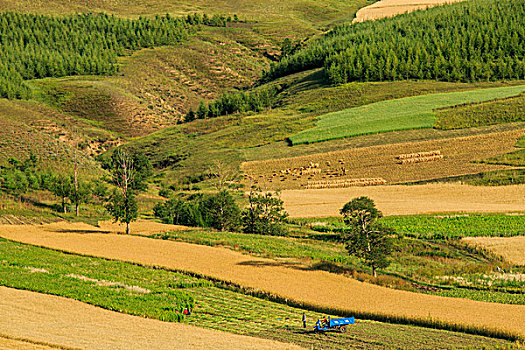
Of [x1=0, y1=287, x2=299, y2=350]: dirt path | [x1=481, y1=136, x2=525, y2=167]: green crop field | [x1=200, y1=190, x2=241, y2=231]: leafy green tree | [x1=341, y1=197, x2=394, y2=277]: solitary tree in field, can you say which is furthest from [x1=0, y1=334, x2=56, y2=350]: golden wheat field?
[x1=481, y1=136, x2=525, y2=167]: green crop field

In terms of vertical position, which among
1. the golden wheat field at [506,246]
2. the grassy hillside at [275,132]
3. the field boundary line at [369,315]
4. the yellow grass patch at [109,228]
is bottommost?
the field boundary line at [369,315]

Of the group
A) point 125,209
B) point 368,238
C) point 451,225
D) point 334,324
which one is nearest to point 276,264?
point 368,238

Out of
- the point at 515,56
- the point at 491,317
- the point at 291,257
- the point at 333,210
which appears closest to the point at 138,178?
the point at 333,210

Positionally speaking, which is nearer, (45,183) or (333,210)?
(333,210)

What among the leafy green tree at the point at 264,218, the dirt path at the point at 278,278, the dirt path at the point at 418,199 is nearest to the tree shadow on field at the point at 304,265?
the dirt path at the point at 278,278

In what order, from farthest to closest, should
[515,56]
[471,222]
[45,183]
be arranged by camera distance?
[515,56], [45,183], [471,222]

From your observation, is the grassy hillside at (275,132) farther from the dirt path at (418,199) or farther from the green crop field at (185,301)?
the green crop field at (185,301)

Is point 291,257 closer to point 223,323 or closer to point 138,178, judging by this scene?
A: point 223,323

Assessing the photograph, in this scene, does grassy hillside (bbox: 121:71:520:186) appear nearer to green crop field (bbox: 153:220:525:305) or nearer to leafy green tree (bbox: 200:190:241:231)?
leafy green tree (bbox: 200:190:241:231)
